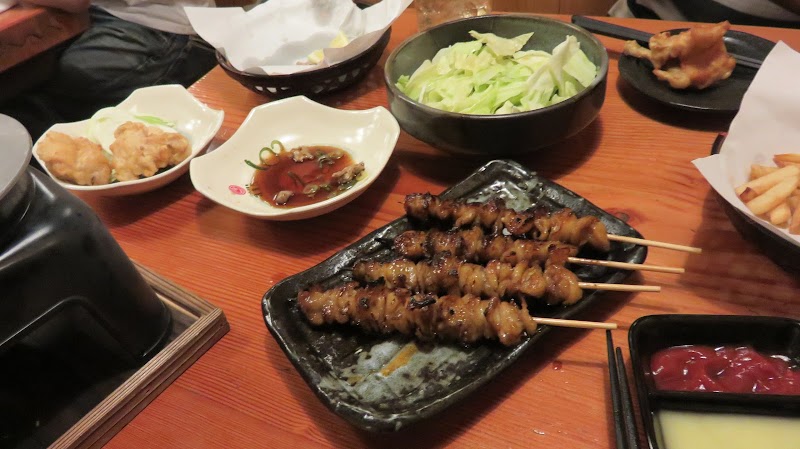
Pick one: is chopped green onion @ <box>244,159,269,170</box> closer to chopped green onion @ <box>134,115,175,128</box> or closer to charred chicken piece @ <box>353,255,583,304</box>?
chopped green onion @ <box>134,115,175,128</box>

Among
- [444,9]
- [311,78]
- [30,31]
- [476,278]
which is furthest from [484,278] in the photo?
[30,31]

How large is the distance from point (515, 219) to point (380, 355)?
678mm

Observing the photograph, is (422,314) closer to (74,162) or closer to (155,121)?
(74,162)

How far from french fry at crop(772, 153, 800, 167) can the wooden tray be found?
194 cm

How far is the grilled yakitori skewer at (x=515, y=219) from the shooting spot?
1.70m

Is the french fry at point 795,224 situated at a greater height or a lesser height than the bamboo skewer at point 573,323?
greater

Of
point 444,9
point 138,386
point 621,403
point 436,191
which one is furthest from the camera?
point 444,9

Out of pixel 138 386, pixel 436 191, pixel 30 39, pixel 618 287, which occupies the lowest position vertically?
pixel 138 386

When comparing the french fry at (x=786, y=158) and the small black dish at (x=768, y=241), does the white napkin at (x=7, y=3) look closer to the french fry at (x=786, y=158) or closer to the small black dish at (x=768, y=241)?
the small black dish at (x=768, y=241)

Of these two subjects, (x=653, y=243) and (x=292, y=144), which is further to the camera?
(x=292, y=144)

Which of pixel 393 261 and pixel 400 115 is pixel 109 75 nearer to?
pixel 400 115

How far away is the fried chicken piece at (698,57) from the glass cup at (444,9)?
4.34ft

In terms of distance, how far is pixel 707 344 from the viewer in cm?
137

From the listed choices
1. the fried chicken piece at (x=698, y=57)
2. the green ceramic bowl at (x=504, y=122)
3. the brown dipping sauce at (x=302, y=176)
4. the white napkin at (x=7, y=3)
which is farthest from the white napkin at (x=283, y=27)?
the white napkin at (x=7, y=3)
